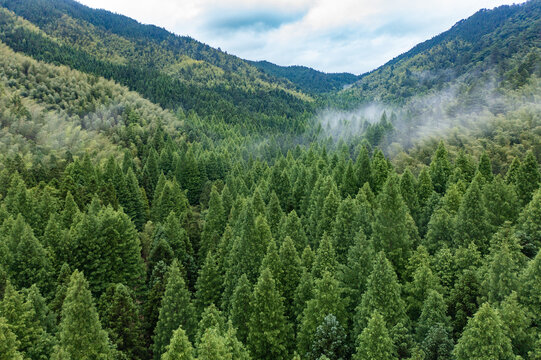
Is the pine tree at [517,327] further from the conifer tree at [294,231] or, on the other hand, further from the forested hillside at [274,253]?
the conifer tree at [294,231]

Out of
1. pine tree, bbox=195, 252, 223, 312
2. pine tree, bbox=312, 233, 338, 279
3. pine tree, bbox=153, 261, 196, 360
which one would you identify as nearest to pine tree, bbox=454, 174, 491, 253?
pine tree, bbox=312, 233, 338, 279

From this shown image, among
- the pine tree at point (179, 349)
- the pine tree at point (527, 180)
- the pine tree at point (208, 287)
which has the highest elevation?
the pine tree at point (527, 180)

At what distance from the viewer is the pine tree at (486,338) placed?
22.9 metres

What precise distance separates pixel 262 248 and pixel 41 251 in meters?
28.0

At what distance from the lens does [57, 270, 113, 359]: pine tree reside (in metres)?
31.3

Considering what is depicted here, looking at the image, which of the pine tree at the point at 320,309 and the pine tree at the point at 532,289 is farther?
the pine tree at the point at 320,309

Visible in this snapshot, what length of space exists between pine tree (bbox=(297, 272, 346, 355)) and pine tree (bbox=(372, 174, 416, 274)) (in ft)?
38.6

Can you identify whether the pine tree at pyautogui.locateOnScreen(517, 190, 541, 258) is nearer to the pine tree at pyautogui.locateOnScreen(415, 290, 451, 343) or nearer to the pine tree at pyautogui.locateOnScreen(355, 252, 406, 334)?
the pine tree at pyautogui.locateOnScreen(415, 290, 451, 343)

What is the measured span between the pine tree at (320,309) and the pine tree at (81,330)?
1812cm

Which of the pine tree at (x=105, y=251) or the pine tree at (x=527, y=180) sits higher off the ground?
the pine tree at (x=527, y=180)

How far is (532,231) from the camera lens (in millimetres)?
38250

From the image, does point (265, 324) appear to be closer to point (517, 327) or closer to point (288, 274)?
point (288, 274)

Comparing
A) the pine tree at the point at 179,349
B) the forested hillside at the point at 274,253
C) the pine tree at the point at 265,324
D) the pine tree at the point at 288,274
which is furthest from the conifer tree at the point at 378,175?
the pine tree at the point at 179,349

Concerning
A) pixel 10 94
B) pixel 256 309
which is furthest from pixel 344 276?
pixel 10 94
